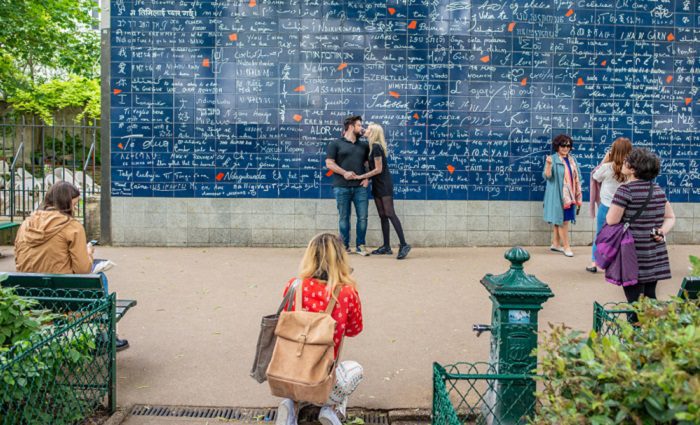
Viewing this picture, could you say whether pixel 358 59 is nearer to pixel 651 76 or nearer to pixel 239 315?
pixel 651 76

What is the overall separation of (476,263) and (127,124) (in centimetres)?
562

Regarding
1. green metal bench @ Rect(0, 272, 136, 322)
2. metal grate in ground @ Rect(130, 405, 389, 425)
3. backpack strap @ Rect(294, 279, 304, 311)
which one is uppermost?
backpack strap @ Rect(294, 279, 304, 311)

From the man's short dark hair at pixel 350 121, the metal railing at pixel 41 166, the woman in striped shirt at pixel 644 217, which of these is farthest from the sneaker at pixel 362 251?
the woman in striped shirt at pixel 644 217

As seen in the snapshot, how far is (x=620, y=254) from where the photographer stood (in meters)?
5.65

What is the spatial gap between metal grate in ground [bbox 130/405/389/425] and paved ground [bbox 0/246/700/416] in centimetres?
9

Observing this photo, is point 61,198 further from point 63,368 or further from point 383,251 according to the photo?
point 383,251

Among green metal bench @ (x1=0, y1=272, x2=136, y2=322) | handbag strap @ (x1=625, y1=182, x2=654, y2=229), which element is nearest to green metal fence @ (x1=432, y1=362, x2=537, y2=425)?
handbag strap @ (x1=625, y1=182, x2=654, y2=229)

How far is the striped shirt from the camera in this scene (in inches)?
222

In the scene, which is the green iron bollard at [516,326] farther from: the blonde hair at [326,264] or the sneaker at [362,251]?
the sneaker at [362,251]

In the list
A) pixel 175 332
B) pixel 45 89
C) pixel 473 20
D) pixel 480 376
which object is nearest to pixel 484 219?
pixel 473 20

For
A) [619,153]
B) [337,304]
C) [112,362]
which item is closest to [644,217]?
[619,153]

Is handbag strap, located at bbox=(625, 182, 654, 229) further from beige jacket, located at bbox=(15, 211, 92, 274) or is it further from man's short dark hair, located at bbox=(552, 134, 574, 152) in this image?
man's short dark hair, located at bbox=(552, 134, 574, 152)

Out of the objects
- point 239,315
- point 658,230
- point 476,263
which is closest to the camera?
→ point 658,230

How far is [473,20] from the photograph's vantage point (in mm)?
11117
